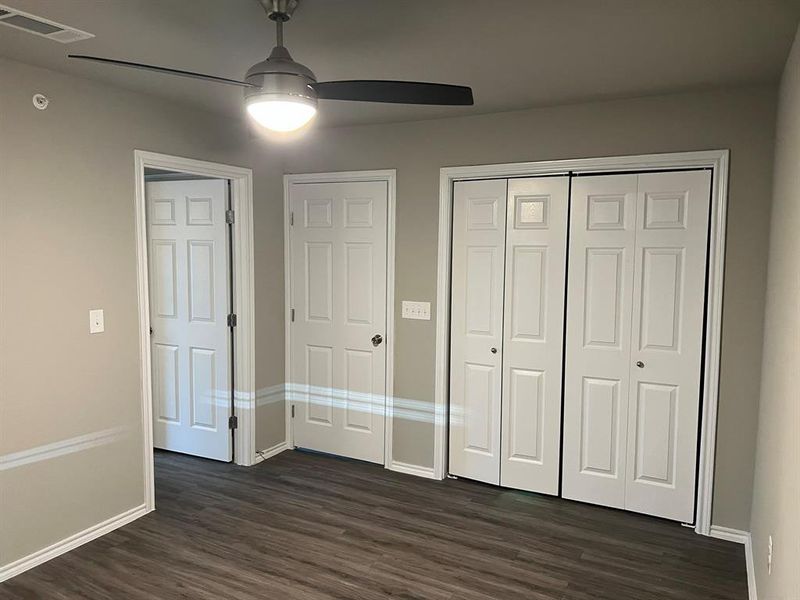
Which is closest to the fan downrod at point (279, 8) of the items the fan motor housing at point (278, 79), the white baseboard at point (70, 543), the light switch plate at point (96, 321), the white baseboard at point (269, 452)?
the fan motor housing at point (278, 79)

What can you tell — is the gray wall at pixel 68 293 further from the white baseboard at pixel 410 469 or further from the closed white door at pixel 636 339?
the closed white door at pixel 636 339

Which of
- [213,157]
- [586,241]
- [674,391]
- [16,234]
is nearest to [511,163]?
[586,241]

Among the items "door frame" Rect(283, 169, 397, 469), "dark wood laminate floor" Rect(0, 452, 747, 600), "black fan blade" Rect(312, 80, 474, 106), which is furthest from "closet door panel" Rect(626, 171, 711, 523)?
"black fan blade" Rect(312, 80, 474, 106)

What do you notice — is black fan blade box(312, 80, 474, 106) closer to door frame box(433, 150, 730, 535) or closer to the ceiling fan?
the ceiling fan

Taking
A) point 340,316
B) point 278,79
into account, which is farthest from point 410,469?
point 278,79

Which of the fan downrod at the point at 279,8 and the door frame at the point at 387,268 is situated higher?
the fan downrod at the point at 279,8

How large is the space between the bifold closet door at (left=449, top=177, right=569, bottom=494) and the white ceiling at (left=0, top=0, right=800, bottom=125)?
73 centimetres

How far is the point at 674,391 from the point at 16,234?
11.3ft

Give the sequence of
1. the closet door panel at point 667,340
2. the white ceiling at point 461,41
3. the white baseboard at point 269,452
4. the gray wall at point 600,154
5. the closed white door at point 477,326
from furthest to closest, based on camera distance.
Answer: the white baseboard at point 269,452
the closed white door at point 477,326
the closet door panel at point 667,340
the gray wall at point 600,154
the white ceiling at point 461,41

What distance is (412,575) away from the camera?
9.48 ft

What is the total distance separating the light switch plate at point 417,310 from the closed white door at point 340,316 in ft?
0.58

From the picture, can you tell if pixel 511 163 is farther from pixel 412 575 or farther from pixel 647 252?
pixel 412 575

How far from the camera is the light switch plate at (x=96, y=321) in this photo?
10.2 ft

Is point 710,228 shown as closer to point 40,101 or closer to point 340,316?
point 340,316
